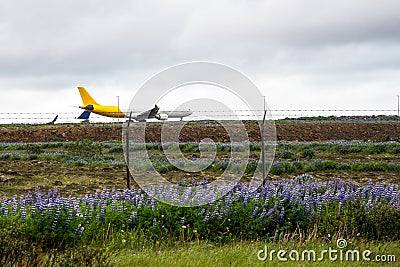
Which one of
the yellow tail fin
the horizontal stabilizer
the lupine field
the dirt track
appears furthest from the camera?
the yellow tail fin

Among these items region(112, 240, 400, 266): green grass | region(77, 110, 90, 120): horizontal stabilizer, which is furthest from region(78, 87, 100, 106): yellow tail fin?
region(112, 240, 400, 266): green grass

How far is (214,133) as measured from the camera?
36719 mm

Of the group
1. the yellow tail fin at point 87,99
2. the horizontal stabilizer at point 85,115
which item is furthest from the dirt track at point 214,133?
the yellow tail fin at point 87,99

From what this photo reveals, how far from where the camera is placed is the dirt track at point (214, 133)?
3534 cm

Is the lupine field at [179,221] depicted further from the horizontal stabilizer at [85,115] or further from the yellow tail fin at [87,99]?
the yellow tail fin at [87,99]

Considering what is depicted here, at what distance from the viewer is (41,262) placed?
6258 mm

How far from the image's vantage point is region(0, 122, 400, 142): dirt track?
35.3m

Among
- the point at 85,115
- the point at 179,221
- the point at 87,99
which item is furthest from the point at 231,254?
the point at 87,99

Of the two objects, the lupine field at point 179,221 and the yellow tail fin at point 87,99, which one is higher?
the yellow tail fin at point 87,99

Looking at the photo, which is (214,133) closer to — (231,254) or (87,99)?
(87,99)

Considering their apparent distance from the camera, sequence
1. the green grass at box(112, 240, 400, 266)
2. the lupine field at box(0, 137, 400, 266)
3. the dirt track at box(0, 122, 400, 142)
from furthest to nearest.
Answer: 1. the dirt track at box(0, 122, 400, 142)
2. the lupine field at box(0, 137, 400, 266)
3. the green grass at box(112, 240, 400, 266)

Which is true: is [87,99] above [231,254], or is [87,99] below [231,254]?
above

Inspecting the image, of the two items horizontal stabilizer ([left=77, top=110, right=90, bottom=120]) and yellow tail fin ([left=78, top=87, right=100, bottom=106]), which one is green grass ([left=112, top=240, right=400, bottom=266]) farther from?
yellow tail fin ([left=78, top=87, right=100, bottom=106])

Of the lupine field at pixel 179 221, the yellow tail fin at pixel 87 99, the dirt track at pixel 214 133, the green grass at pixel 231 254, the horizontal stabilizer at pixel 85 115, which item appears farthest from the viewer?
the yellow tail fin at pixel 87 99
